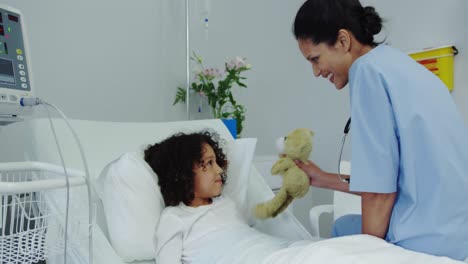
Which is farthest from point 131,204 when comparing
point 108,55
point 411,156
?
point 108,55

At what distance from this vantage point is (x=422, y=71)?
0.89 meters

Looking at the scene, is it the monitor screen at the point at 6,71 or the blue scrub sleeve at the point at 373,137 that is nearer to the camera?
the blue scrub sleeve at the point at 373,137

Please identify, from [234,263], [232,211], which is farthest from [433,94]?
[232,211]

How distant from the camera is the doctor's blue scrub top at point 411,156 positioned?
2.66 feet

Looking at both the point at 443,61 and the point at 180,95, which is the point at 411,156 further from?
the point at 180,95

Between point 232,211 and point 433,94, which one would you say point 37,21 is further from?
point 433,94

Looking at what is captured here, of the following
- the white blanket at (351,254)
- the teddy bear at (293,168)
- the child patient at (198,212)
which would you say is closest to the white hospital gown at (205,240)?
the child patient at (198,212)

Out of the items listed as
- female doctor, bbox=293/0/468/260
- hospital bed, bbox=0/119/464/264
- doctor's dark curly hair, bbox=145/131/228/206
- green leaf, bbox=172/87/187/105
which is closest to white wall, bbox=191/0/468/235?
green leaf, bbox=172/87/187/105

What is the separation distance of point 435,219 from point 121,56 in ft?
5.88

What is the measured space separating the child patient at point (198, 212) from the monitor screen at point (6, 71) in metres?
0.49

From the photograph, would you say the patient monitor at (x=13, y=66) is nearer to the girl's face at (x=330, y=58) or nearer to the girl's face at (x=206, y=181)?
the girl's face at (x=206, y=181)

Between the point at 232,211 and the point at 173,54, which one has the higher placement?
the point at 173,54

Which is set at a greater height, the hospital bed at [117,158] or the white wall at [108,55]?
Answer: the white wall at [108,55]

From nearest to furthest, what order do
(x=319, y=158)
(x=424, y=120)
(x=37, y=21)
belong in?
1. (x=424, y=120)
2. (x=37, y=21)
3. (x=319, y=158)
